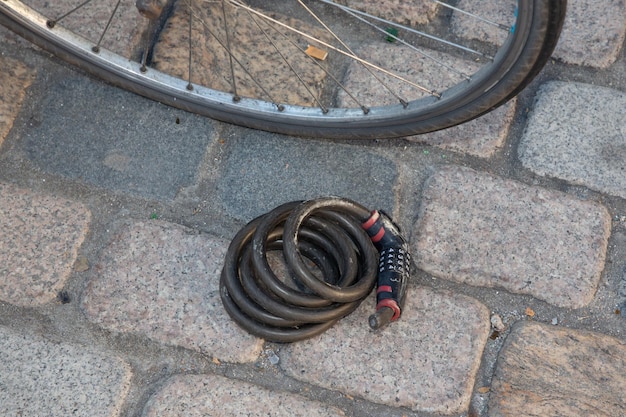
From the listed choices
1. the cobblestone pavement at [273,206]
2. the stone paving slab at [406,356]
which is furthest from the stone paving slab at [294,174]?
the stone paving slab at [406,356]

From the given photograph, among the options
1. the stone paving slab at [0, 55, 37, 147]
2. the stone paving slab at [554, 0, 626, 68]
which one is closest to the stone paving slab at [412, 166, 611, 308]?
the stone paving slab at [554, 0, 626, 68]

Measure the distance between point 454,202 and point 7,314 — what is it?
1.26m

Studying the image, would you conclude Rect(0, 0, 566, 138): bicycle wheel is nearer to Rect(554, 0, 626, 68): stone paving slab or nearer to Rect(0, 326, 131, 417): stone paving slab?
Rect(554, 0, 626, 68): stone paving slab

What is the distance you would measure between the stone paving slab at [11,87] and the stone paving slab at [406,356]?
107cm

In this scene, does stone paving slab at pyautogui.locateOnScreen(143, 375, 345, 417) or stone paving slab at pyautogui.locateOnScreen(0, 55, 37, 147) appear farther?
stone paving slab at pyautogui.locateOnScreen(0, 55, 37, 147)

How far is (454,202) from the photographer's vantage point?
2146mm

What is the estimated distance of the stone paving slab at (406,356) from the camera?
1.92 m

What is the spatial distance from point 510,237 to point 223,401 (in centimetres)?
91

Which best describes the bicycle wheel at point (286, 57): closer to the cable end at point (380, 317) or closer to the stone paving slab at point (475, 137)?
the stone paving slab at point (475, 137)

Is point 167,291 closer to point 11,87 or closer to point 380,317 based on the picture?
point 380,317

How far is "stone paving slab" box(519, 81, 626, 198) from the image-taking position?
221 centimetres

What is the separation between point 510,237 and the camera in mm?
2113

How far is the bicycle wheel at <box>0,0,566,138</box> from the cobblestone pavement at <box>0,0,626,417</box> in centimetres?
12

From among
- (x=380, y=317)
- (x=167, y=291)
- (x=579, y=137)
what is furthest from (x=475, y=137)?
(x=167, y=291)
